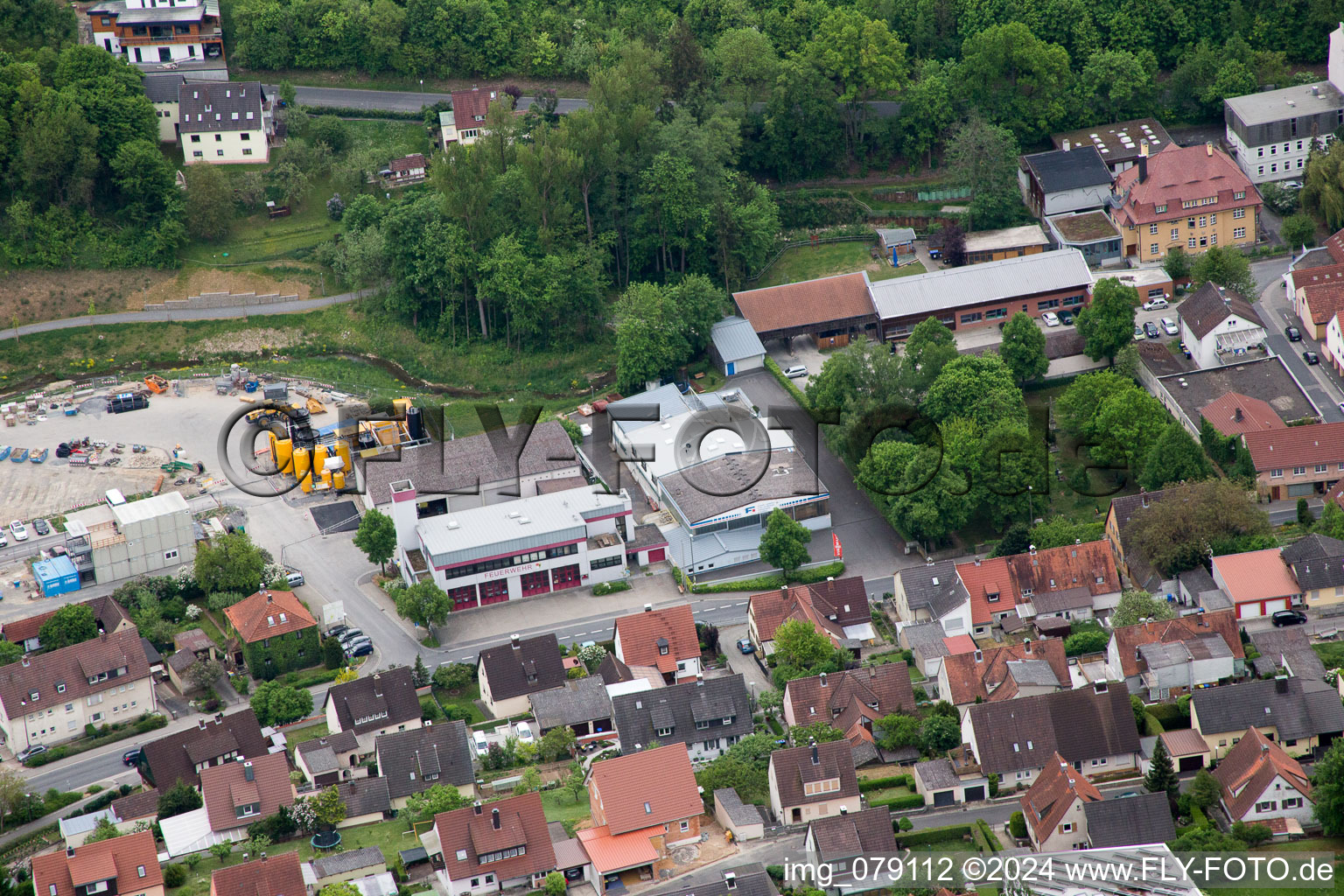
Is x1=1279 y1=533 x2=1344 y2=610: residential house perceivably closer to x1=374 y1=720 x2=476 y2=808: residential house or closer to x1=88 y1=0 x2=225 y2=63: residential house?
x1=374 y1=720 x2=476 y2=808: residential house

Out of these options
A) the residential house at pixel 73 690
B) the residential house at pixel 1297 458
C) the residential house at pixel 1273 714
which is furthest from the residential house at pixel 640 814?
the residential house at pixel 1297 458

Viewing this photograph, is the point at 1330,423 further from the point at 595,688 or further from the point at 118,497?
the point at 118,497

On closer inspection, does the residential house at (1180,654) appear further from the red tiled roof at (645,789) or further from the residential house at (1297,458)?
the red tiled roof at (645,789)

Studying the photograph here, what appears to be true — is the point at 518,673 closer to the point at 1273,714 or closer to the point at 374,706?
the point at 374,706

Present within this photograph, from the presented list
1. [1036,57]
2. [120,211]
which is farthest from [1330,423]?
[120,211]

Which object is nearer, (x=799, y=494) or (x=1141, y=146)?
(x=799, y=494)

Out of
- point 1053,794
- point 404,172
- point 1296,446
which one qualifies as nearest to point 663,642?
point 1053,794
